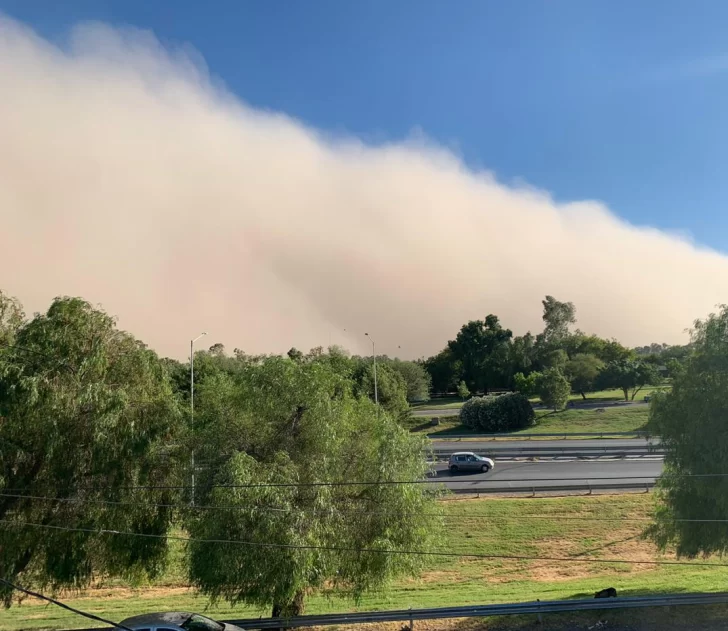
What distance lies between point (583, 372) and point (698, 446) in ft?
220

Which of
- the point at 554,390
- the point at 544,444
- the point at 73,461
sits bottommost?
the point at 544,444

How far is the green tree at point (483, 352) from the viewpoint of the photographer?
96.4 meters

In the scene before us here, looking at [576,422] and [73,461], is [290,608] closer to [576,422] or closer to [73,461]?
[73,461]

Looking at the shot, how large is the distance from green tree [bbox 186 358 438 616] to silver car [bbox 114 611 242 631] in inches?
55.3

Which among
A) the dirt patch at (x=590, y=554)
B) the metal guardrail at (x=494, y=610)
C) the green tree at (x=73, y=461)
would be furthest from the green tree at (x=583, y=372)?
the green tree at (x=73, y=461)

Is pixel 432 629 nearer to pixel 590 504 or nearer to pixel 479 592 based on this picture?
pixel 479 592

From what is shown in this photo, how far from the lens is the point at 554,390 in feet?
210

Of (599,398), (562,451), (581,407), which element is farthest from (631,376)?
(562,451)

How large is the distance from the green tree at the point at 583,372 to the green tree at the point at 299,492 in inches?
2687

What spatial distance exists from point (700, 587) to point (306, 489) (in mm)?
12563

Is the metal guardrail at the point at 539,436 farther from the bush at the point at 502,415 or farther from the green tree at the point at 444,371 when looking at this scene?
the green tree at the point at 444,371

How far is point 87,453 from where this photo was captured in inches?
597

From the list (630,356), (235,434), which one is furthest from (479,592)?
(630,356)

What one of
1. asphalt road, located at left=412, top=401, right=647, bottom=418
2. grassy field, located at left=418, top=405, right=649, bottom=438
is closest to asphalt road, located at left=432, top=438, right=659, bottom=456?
grassy field, located at left=418, top=405, right=649, bottom=438
